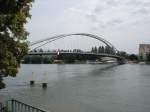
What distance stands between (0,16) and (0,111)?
3.14 meters

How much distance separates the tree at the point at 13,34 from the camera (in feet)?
37.8

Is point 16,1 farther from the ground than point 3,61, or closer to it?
farther from the ground

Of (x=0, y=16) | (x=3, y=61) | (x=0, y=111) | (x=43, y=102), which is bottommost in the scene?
(x=43, y=102)

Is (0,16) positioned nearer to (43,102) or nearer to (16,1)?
(16,1)

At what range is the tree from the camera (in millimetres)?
11525

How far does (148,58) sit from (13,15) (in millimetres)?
163349

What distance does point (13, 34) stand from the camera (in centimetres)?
1229

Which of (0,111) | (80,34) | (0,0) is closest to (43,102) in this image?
(0,111)

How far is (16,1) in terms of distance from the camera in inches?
446

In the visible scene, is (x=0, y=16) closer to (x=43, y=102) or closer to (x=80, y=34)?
(x=43, y=102)

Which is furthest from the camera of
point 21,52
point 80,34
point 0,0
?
point 80,34

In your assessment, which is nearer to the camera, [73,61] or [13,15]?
[13,15]

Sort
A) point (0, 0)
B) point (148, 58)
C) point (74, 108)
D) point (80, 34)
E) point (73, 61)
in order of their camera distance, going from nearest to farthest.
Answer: point (0, 0), point (74, 108), point (80, 34), point (148, 58), point (73, 61)

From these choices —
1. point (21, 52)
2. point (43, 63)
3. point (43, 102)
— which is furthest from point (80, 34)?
point (21, 52)
